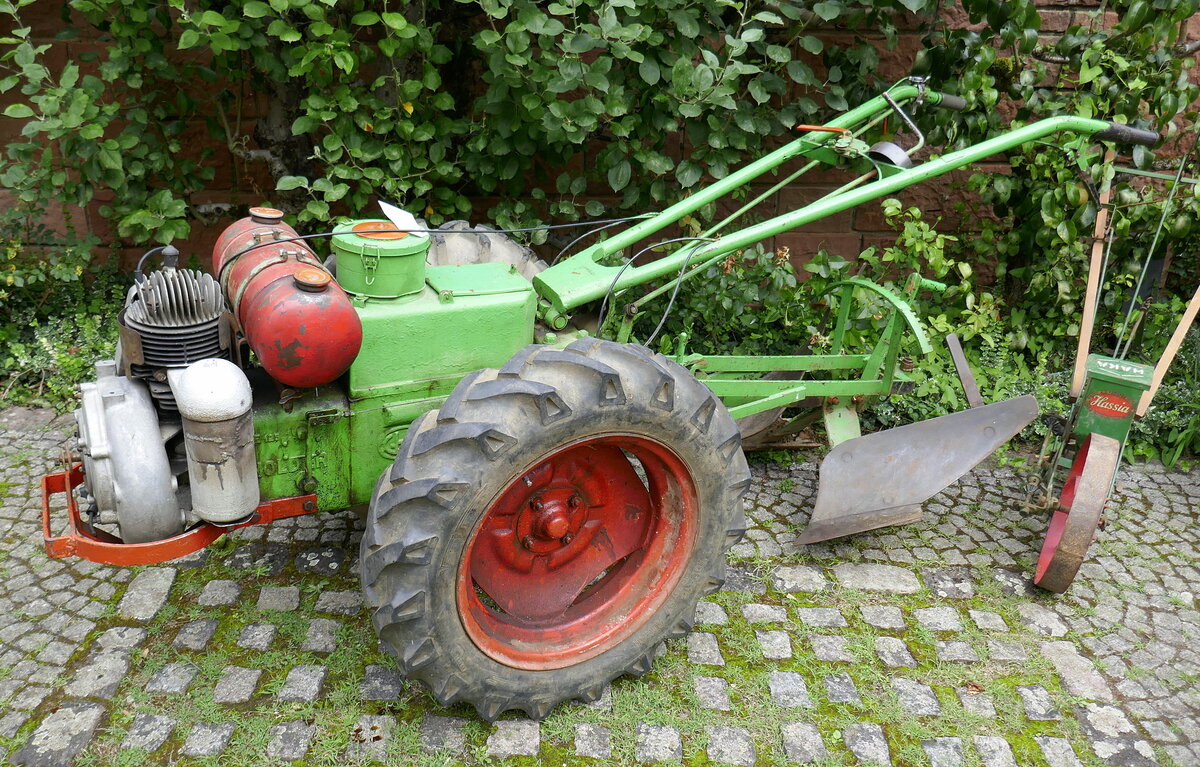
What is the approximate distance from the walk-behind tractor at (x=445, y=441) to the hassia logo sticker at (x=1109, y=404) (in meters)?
0.78

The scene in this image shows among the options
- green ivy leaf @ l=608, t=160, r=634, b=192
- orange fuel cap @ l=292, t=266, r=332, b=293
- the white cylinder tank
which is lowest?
the white cylinder tank

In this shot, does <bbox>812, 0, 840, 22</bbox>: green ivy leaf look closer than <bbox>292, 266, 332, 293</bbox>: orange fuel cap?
No

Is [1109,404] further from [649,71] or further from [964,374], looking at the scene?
[649,71]

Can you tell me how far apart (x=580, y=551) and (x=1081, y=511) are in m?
1.97

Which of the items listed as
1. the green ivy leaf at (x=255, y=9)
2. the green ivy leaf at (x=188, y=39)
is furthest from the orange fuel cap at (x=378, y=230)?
the green ivy leaf at (x=188, y=39)

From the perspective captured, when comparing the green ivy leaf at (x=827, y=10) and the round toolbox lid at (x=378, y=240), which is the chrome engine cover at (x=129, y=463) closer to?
the round toolbox lid at (x=378, y=240)

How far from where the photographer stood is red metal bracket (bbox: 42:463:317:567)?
8.46 feet

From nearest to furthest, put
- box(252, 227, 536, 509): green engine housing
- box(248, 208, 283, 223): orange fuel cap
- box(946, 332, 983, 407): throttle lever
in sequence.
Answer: box(252, 227, 536, 509): green engine housing < box(248, 208, 283, 223): orange fuel cap < box(946, 332, 983, 407): throttle lever

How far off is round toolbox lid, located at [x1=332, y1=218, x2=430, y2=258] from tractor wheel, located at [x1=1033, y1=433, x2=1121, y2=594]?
267cm

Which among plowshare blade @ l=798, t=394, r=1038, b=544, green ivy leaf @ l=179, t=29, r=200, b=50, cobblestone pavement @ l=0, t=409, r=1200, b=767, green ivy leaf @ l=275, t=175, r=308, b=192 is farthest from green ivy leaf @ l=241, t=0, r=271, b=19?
plowshare blade @ l=798, t=394, r=1038, b=544

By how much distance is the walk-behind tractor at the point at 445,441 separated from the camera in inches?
102

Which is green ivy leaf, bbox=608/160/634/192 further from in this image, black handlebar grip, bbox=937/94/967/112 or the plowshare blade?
the plowshare blade

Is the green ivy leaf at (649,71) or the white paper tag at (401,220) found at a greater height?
the green ivy leaf at (649,71)

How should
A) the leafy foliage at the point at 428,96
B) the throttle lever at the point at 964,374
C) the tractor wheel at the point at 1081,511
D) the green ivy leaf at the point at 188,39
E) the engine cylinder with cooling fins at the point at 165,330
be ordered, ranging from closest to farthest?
Answer: the engine cylinder with cooling fins at the point at 165,330 < the tractor wheel at the point at 1081,511 < the throttle lever at the point at 964,374 < the green ivy leaf at the point at 188,39 < the leafy foliage at the point at 428,96
